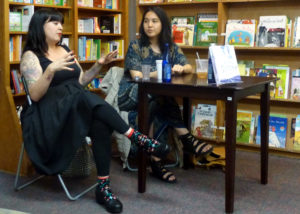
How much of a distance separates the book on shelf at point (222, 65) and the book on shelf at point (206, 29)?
145 cm

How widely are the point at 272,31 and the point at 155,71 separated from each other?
1.21 m

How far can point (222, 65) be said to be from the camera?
7.16ft

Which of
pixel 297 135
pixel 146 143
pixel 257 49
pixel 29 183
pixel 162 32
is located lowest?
pixel 29 183

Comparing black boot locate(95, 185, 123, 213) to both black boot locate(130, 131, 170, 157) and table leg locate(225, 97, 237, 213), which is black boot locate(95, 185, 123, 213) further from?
table leg locate(225, 97, 237, 213)

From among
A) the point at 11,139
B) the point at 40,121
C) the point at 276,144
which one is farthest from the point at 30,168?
the point at 276,144

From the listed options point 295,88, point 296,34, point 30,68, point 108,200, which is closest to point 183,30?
point 296,34

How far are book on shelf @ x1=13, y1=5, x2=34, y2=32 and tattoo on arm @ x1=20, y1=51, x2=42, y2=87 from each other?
761 millimetres

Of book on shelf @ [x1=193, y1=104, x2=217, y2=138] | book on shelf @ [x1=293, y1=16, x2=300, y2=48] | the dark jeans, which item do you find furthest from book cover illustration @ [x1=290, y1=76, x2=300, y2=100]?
the dark jeans

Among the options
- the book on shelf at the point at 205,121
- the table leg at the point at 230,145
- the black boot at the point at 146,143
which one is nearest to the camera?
the table leg at the point at 230,145

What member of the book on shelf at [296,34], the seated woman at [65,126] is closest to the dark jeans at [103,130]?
the seated woman at [65,126]

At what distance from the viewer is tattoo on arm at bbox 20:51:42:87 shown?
2375 mm

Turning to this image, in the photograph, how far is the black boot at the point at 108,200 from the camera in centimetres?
222

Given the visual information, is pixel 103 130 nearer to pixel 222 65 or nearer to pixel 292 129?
pixel 222 65

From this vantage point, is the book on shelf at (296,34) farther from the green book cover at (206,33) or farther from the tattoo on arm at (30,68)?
the tattoo on arm at (30,68)
